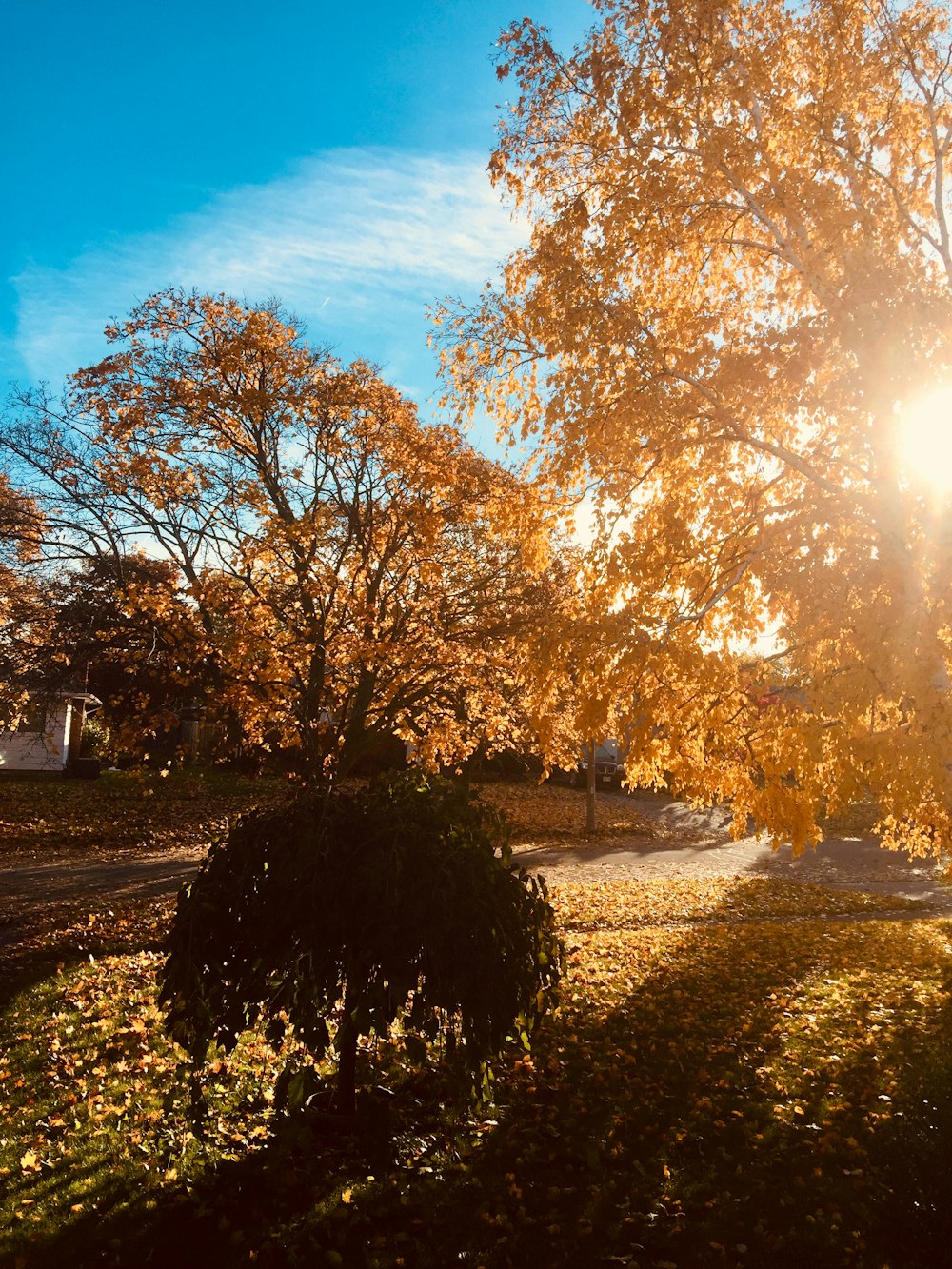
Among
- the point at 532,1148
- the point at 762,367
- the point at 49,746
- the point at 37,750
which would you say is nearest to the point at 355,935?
the point at 532,1148

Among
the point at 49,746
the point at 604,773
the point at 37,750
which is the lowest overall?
the point at 604,773

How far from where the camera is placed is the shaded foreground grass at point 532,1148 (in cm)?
371

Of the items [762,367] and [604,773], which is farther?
[604,773]

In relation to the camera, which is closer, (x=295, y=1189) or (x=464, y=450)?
(x=295, y=1189)

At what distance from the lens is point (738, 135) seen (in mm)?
6453

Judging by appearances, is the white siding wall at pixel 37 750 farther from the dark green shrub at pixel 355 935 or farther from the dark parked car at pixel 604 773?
the dark green shrub at pixel 355 935

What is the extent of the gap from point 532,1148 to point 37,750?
26522 mm

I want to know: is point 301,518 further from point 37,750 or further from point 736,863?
point 37,750

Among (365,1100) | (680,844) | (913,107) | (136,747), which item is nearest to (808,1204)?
(365,1100)

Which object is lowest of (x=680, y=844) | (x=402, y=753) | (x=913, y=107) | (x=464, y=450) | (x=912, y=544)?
(x=680, y=844)

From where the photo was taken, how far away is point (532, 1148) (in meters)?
4.51

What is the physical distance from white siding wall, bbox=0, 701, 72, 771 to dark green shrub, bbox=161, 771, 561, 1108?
943 inches

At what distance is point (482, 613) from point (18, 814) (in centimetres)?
1287

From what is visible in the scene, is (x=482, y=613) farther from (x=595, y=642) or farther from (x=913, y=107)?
(x=913, y=107)
